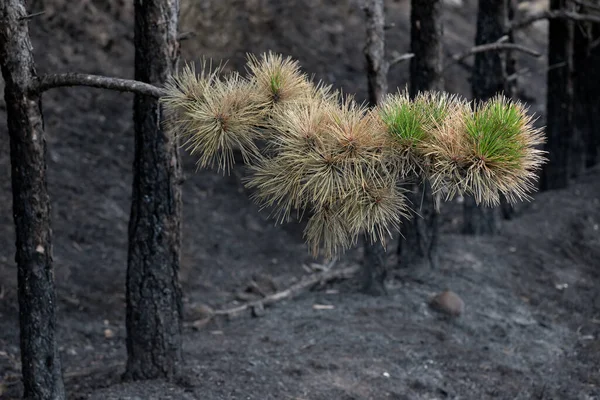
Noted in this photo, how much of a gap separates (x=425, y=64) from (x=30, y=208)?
13.5ft

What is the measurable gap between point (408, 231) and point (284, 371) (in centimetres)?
244

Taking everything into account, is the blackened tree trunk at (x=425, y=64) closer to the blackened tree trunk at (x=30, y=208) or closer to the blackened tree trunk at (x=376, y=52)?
the blackened tree trunk at (x=376, y=52)

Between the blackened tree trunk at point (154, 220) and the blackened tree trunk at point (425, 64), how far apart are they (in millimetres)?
2602

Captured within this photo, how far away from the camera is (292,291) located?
7711 mm

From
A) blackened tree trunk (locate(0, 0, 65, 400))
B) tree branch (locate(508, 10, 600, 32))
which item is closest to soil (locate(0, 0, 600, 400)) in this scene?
blackened tree trunk (locate(0, 0, 65, 400))

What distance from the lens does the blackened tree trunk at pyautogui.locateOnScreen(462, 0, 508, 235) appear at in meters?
8.41

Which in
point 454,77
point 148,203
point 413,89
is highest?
point 454,77

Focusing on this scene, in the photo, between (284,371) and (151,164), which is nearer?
(151,164)

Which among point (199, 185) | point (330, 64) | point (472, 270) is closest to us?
point (472, 270)

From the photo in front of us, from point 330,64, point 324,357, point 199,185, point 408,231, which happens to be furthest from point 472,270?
point 330,64

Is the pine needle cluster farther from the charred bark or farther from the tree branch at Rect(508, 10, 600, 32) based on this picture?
the tree branch at Rect(508, 10, 600, 32)

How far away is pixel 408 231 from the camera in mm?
7484

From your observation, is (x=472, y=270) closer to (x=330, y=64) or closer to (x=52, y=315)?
(x=52, y=315)

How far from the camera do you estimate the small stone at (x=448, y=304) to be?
689 centimetres
